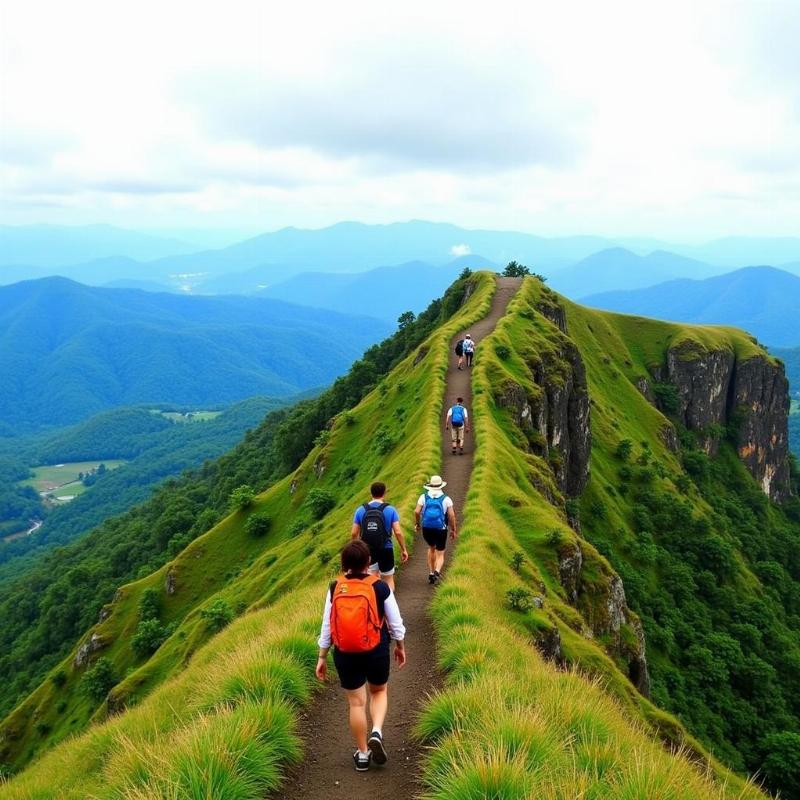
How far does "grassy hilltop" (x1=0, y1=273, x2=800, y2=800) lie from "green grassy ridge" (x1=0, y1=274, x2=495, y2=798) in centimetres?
15

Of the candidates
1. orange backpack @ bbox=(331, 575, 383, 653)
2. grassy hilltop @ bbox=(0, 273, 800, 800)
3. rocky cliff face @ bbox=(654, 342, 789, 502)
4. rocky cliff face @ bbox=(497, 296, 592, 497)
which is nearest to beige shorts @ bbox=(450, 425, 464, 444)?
grassy hilltop @ bbox=(0, 273, 800, 800)

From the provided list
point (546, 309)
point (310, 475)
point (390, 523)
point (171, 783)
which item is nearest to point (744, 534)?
point (546, 309)

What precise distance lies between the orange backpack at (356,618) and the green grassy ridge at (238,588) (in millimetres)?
2376

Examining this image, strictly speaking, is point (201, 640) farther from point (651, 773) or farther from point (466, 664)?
point (651, 773)

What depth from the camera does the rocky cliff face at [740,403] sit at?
127750 mm

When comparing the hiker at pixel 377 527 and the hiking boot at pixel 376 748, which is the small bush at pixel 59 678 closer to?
the hiker at pixel 377 527

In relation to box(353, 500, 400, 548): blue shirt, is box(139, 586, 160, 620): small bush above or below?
below

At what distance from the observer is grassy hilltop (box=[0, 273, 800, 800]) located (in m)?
8.45

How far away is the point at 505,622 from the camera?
16.6 meters

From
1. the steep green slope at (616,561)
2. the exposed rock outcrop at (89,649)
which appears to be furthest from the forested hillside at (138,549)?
the steep green slope at (616,561)

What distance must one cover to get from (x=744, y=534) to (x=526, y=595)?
102 metres

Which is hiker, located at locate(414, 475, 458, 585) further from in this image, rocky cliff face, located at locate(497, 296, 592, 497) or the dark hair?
rocky cliff face, located at locate(497, 296, 592, 497)

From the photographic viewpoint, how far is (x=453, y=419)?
33.2 m

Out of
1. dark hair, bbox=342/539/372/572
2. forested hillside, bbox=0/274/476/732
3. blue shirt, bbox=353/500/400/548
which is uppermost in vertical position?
dark hair, bbox=342/539/372/572
